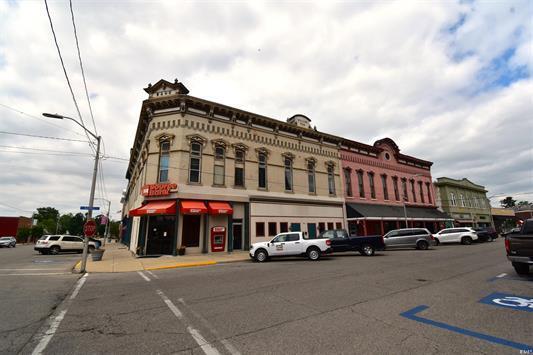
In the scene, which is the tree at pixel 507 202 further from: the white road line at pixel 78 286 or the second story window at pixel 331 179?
the white road line at pixel 78 286

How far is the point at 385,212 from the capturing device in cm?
2967

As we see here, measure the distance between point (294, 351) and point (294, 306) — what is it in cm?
223

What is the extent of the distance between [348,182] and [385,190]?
21.8ft

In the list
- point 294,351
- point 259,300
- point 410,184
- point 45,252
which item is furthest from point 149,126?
point 410,184

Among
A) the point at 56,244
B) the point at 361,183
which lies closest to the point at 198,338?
the point at 56,244

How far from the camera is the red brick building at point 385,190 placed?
28359 mm

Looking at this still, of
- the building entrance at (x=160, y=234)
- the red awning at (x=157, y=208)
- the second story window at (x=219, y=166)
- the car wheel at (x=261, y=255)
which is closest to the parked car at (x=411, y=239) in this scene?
the car wheel at (x=261, y=255)

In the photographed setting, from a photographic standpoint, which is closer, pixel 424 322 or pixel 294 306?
pixel 424 322

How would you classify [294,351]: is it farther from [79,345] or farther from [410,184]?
[410,184]

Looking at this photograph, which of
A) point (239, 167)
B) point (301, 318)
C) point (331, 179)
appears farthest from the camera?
point (331, 179)

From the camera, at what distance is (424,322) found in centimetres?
471

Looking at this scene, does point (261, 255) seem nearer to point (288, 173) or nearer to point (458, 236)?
point (288, 173)

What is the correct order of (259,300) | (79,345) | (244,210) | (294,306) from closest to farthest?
(79,345) < (294,306) < (259,300) < (244,210)

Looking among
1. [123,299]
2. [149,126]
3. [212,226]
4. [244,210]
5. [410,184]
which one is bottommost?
[123,299]
